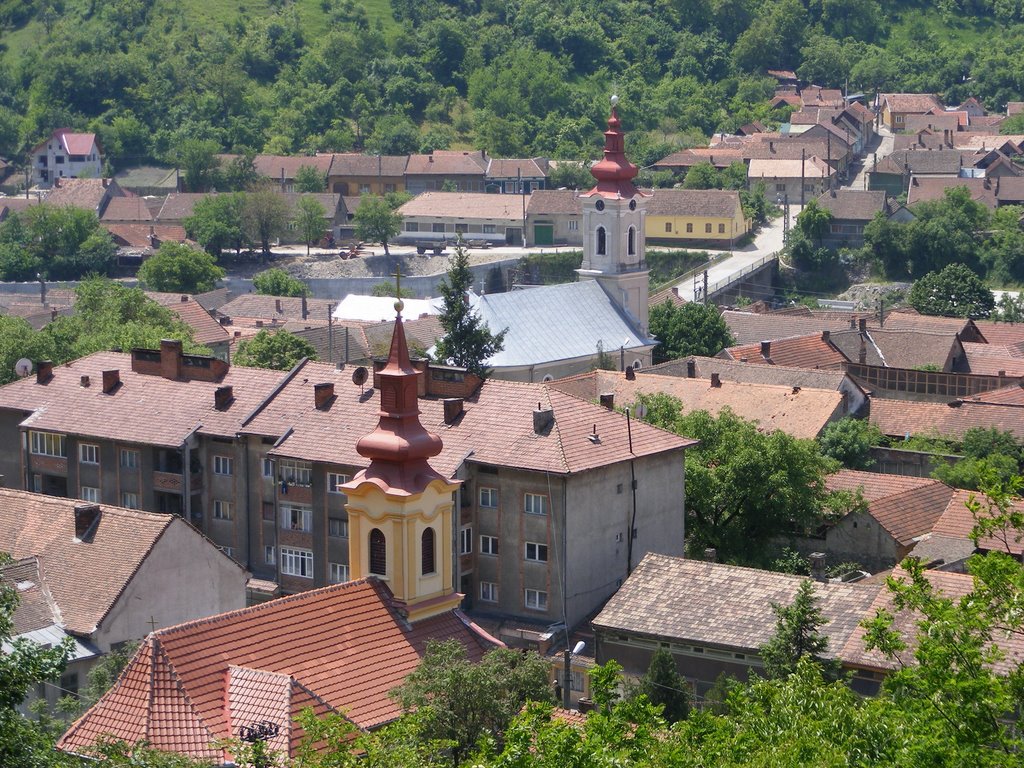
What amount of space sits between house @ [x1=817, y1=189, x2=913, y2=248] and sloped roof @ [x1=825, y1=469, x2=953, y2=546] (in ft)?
177

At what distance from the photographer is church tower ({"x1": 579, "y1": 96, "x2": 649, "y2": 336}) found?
66.1m

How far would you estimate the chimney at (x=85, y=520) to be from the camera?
34.7 metres

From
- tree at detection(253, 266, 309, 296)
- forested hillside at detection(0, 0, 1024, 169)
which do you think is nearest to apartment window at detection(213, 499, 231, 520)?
tree at detection(253, 266, 309, 296)

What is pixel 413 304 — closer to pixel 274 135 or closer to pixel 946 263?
pixel 946 263

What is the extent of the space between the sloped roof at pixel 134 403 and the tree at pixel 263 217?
5801 centimetres

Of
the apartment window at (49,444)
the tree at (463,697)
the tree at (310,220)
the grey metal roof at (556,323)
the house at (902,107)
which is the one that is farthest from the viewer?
the house at (902,107)

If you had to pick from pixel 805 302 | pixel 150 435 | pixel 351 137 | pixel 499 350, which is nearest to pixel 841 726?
pixel 150 435

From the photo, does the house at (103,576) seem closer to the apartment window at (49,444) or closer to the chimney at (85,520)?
the chimney at (85,520)

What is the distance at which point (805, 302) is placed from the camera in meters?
92.2

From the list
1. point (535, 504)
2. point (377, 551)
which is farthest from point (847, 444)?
point (377, 551)

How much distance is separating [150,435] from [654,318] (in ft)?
94.9

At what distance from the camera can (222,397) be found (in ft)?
142

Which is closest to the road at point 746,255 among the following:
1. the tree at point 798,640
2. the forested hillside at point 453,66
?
the forested hillside at point 453,66

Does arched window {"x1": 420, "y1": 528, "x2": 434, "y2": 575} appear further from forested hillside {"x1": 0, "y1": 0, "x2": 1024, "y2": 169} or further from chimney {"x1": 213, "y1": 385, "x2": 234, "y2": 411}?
forested hillside {"x1": 0, "y1": 0, "x2": 1024, "y2": 169}
